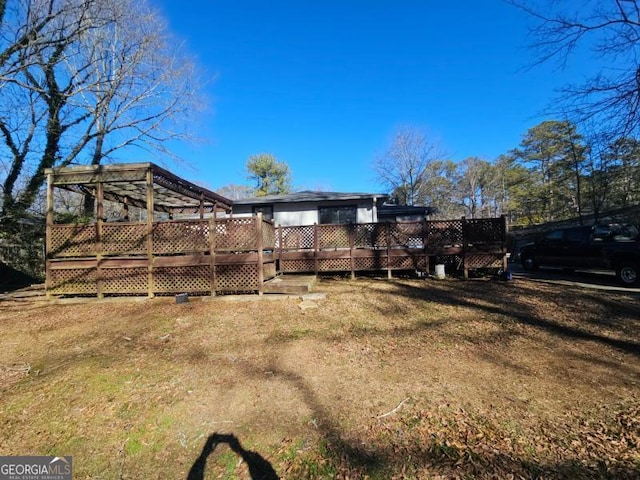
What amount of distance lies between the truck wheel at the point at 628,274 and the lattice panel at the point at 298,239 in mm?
8298

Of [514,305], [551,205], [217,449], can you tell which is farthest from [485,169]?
[217,449]

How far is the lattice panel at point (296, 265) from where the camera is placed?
10.3m

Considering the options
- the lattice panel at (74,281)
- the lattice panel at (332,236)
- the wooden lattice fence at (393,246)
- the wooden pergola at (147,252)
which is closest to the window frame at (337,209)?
the lattice panel at (332,236)

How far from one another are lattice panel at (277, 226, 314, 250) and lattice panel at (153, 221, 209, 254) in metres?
3.23

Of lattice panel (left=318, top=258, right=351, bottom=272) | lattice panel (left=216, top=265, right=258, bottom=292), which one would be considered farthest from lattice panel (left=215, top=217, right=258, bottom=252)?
lattice panel (left=318, top=258, right=351, bottom=272)

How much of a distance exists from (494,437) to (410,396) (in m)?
0.81

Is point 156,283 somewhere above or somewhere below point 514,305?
above

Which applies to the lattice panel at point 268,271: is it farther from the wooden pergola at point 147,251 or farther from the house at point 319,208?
the house at point 319,208

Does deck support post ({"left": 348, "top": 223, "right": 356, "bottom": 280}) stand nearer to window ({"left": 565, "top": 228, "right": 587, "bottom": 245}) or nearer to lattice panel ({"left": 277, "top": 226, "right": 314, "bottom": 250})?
lattice panel ({"left": 277, "top": 226, "right": 314, "bottom": 250})

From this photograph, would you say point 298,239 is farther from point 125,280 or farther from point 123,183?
point 123,183

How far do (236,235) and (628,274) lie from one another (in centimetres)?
992

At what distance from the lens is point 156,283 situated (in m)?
7.52

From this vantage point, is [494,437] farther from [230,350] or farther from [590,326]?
[590,326]

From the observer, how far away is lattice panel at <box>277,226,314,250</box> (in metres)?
10.3
